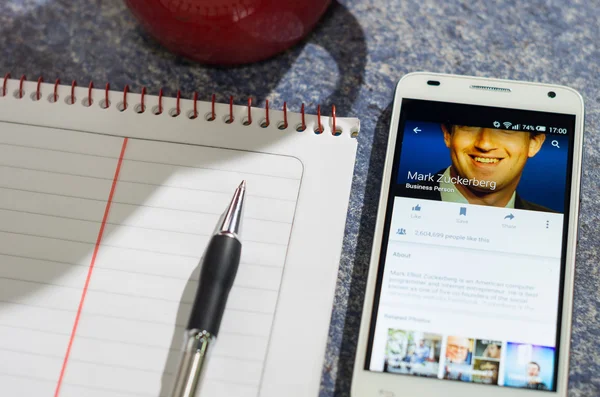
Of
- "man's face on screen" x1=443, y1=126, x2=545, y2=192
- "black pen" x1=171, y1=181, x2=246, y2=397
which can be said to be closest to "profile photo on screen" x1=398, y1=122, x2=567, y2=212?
"man's face on screen" x1=443, y1=126, x2=545, y2=192

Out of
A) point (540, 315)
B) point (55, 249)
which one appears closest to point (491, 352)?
point (540, 315)

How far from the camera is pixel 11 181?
38 centimetres

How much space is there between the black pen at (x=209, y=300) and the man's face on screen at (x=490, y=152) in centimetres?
14

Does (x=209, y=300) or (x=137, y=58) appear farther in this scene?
(x=137, y=58)

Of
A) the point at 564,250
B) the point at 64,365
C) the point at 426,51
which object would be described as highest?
the point at 426,51

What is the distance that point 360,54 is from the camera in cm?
43

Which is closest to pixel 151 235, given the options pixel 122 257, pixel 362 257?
pixel 122 257

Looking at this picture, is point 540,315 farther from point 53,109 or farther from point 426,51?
point 53,109

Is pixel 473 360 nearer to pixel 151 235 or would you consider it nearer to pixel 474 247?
pixel 474 247

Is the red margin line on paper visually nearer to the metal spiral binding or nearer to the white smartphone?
the metal spiral binding

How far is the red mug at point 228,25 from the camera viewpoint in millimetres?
352

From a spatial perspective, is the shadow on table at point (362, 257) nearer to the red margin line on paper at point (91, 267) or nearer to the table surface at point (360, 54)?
the table surface at point (360, 54)

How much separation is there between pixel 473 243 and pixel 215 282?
149 millimetres

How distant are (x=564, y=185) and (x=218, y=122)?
0.22 metres
